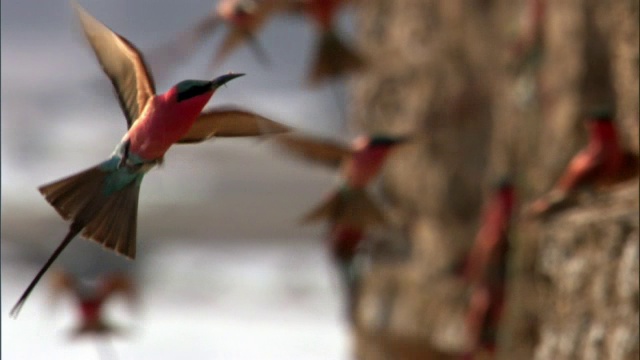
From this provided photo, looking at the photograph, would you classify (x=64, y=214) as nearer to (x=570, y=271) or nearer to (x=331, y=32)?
(x=570, y=271)

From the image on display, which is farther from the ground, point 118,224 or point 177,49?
point 177,49

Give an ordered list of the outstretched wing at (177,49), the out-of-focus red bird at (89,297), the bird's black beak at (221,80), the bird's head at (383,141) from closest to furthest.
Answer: the bird's black beak at (221,80), the outstretched wing at (177,49), the bird's head at (383,141), the out-of-focus red bird at (89,297)

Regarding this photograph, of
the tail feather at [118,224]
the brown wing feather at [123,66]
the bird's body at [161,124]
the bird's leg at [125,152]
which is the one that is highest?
the brown wing feather at [123,66]

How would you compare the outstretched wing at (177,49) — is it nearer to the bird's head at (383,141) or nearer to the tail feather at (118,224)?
the bird's head at (383,141)

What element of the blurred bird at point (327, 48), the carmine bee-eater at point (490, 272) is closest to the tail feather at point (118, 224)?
the blurred bird at point (327, 48)

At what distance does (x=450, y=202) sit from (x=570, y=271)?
50.5 inches

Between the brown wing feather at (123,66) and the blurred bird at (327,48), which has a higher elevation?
the blurred bird at (327,48)

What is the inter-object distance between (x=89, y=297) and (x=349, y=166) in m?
0.60

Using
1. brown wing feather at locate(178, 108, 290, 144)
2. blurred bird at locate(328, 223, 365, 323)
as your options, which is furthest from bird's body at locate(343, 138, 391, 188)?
brown wing feather at locate(178, 108, 290, 144)

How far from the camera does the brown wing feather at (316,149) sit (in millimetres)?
1485

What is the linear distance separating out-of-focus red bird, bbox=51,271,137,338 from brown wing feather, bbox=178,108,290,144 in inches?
46.1

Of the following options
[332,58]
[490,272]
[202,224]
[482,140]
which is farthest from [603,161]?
[202,224]

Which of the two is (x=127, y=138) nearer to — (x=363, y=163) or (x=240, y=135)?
(x=240, y=135)

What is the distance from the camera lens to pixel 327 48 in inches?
75.6
